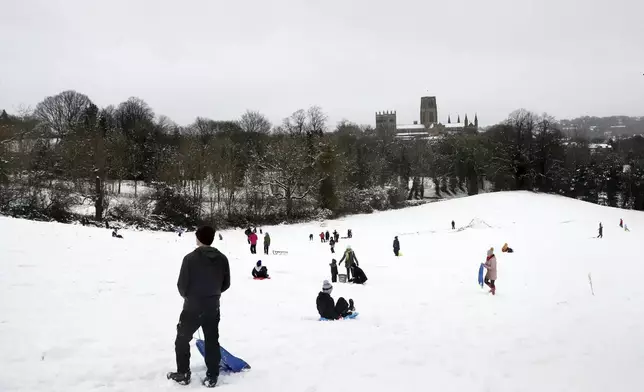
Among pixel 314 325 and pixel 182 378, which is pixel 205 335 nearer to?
pixel 182 378

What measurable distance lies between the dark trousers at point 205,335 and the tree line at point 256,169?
3438 centimetres

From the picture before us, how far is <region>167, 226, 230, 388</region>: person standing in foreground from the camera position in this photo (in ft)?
17.5

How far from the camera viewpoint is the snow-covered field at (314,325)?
6012mm

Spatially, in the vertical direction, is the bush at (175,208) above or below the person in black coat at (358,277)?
above

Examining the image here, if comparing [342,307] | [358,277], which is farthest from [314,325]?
[358,277]

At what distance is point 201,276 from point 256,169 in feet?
173

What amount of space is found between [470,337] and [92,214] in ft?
135

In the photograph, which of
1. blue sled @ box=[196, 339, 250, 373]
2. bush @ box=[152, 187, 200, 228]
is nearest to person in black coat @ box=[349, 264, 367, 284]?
blue sled @ box=[196, 339, 250, 373]

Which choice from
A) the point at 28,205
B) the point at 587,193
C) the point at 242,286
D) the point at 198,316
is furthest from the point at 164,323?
the point at 587,193

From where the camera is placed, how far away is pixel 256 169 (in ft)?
188

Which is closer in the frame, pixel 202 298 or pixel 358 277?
pixel 202 298

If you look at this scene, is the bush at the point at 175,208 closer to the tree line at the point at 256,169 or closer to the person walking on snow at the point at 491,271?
the tree line at the point at 256,169

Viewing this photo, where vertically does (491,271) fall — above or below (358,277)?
above

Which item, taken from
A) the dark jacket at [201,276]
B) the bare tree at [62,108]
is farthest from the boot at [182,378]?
the bare tree at [62,108]
